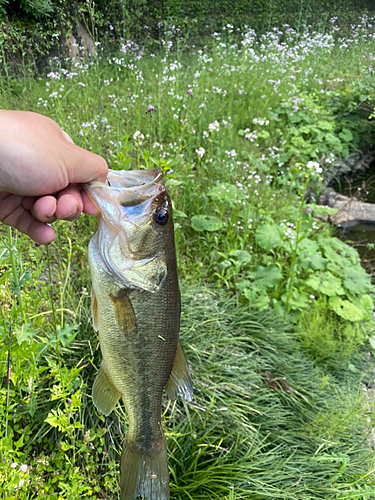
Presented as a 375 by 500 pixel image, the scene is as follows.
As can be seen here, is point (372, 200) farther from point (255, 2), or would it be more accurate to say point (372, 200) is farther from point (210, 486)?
point (255, 2)

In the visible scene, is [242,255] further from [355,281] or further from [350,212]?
[350,212]

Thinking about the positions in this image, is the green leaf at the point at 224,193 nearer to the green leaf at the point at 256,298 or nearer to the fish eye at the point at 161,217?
the green leaf at the point at 256,298

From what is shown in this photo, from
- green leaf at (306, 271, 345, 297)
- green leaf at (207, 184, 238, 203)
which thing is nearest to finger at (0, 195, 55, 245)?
green leaf at (207, 184, 238, 203)

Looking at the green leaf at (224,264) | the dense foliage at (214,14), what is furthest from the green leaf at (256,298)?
the dense foliage at (214,14)

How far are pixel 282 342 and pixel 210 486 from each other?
130 centimetres

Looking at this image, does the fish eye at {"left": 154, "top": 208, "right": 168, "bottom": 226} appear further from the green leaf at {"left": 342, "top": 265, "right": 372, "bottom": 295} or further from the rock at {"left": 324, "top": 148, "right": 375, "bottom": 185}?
the rock at {"left": 324, "top": 148, "right": 375, "bottom": 185}

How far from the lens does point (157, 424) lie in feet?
4.53

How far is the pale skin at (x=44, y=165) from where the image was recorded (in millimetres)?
1148

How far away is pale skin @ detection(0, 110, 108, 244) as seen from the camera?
1148mm

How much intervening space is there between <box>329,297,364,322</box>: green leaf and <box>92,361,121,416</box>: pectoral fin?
251cm

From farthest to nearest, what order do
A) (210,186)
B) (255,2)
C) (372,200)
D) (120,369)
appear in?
1. (255,2)
2. (372,200)
3. (210,186)
4. (120,369)

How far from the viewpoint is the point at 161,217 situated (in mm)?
1274

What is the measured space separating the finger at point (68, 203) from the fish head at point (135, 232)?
0.07 metres

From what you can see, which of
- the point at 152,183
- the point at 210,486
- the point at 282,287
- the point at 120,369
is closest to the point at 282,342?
the point at 282,287
